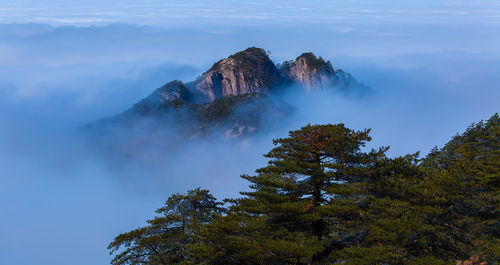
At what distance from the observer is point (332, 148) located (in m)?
22.4

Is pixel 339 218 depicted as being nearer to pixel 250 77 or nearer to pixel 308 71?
pixel 250 77

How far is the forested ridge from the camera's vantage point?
18797mm

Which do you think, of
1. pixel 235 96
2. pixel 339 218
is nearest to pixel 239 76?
pixel 235 96

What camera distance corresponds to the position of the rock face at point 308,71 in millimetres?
185250

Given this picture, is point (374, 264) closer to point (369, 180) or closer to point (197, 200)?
point (369, 180)

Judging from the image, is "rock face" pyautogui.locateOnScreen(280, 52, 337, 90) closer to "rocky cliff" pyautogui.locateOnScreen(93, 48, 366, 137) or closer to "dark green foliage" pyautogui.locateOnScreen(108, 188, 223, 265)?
"rocky cliff" pyautogui.locateOnScreen(93, 48, 366, 137)

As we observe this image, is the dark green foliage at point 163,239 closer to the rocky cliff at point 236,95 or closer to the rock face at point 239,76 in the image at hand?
the rocky cliff at point 236,95

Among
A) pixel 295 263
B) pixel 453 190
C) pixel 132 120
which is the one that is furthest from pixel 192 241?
pixel 132 120

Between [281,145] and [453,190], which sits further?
[281,145]

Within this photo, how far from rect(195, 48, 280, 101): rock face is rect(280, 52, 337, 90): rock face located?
10.8 metres

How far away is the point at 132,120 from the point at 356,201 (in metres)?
174

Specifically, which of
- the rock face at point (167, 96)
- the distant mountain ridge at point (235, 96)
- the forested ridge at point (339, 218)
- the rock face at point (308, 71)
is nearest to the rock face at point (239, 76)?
the distant mountain ridge at point (235, 96)

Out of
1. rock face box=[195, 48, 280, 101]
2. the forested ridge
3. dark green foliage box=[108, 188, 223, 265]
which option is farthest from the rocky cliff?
the forested ridge

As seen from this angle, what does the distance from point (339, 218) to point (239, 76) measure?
153 m
